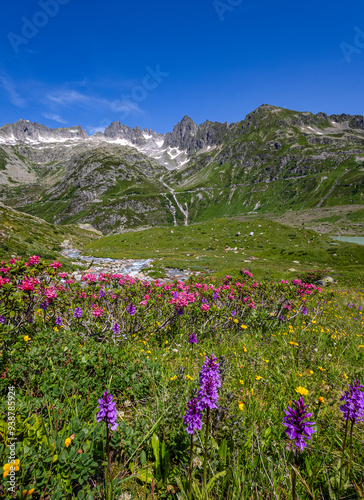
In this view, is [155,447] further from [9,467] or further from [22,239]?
[22,239]

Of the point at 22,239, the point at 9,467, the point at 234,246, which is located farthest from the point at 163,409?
the point at 234,246

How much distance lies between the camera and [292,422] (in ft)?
5.96

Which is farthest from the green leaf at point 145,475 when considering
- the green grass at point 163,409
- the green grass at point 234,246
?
the green grass at point 234,246

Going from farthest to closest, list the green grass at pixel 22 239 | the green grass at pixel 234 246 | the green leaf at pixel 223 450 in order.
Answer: the green grass at pixel 234 246
the green grass at pixel 22 239
the green leaf at pixel 223 450

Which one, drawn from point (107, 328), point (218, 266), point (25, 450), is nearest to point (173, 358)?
point (107, 328)

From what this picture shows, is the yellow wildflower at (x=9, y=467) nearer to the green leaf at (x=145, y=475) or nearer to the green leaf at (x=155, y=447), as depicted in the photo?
the green leaf at (x=145, y=475)

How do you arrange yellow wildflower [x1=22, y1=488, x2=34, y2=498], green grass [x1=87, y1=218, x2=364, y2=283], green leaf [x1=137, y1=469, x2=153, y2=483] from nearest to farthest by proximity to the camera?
yellow wildflower [x1=22, y1=488, x2=34, y2=498]
green leaf [x1=137, y1=469, x2=153, y2=483]
green grass [x1=87, y1=218, x2=364, y2=283]

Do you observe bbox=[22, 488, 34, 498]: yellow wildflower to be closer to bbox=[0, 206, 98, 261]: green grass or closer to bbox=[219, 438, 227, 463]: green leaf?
bbox=[219, 438, 227, 463]: green leaf

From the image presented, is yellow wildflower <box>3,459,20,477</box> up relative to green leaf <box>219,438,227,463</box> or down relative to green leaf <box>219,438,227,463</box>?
up

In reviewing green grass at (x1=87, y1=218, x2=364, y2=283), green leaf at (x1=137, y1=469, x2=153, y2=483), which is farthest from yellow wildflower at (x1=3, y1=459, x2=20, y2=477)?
green grass at (x1=87, y1=218, x2=364, y2=283)

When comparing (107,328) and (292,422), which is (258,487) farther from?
(107,328)

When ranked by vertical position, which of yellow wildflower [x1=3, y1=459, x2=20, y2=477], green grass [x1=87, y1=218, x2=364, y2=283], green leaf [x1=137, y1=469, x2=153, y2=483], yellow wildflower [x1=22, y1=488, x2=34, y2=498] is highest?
yellow wildflower [x1=3, y1=459, x2=20, y2=477]

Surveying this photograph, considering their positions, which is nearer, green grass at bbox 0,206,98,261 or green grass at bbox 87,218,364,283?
green grass at bbox 0,206,98,261

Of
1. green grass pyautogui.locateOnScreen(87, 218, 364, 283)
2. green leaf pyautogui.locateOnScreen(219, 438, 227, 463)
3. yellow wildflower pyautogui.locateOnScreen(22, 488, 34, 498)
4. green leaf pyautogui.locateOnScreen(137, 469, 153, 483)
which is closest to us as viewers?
yellow wildflower pyautogui.locateOnScreen(22, 488, 34, 498)
